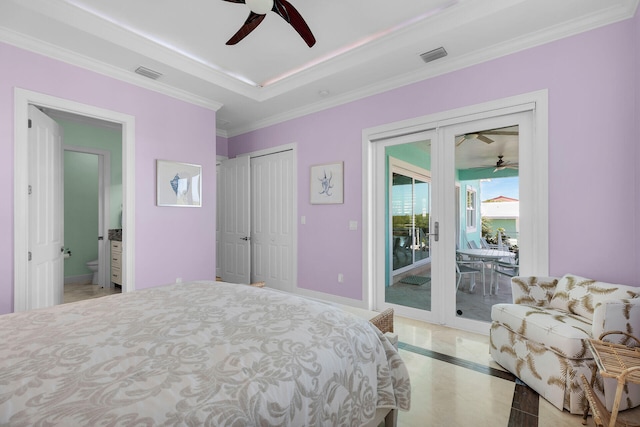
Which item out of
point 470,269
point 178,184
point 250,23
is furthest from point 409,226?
point 178,184

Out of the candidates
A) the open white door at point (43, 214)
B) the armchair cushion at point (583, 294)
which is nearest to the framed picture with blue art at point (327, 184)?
the armchair cushion at point (583, 294)

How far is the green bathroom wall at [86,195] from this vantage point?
16.2ft

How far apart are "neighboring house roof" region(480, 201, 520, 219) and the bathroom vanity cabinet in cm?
492

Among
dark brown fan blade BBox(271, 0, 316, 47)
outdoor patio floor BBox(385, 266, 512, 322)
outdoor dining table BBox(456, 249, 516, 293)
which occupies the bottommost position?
outdoor patio floor BBox(385, 266, 512, 322)

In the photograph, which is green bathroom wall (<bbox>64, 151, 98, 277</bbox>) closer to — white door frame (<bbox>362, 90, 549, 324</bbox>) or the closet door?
the closet door

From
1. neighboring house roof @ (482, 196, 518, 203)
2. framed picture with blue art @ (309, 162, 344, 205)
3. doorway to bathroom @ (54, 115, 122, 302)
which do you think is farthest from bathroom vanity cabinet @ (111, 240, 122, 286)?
neighboring house roof @ (482, 196, 518, 203)

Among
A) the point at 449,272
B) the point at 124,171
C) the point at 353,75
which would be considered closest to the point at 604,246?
the point at 449,272

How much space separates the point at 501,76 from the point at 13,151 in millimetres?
4251

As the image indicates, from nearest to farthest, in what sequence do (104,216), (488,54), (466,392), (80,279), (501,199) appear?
(466,392)
(488,54)
(501,199)
(104,216)
(80,279)

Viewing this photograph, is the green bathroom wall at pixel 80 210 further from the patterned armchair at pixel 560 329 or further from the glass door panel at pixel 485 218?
the patterned armchair at pixel 560 329

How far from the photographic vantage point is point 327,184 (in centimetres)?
398

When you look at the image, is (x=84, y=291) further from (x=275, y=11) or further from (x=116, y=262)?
(x=275, y=11)

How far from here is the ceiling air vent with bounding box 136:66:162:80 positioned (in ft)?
10.2

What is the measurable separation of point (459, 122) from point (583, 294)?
1750mm
